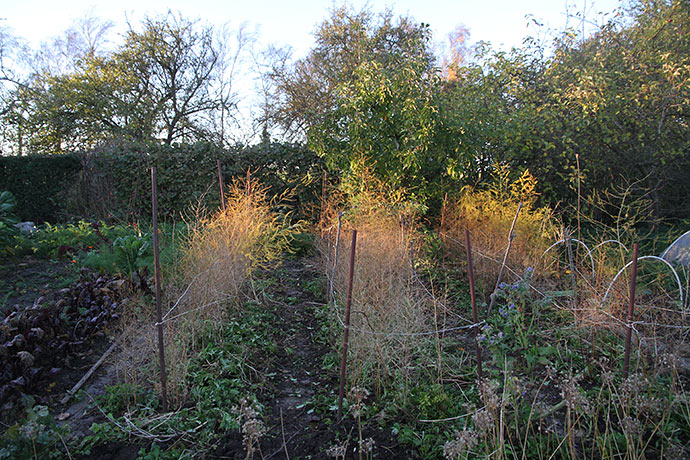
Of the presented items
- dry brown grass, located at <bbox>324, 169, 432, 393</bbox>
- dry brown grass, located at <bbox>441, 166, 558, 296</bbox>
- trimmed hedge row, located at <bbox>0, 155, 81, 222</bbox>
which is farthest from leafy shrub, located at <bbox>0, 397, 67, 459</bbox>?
trimmed hedge row, located at <bbox>0, 155, 81, 222</bbox>

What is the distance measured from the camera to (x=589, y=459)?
1974 millimetres

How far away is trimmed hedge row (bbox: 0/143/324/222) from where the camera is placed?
8055 millimetres

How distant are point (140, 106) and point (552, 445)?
14101 millimetres

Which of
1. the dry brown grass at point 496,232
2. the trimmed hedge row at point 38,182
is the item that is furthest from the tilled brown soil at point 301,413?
the trimmed hedge row at point 38,182

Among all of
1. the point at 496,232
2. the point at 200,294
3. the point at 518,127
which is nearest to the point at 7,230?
the point at 200,294

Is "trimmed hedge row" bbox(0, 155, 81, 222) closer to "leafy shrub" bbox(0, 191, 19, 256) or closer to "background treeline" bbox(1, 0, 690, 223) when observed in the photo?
"background treeline" bbox(1, 0, 690, 223)

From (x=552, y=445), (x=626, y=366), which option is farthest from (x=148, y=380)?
(x=626, y=366)

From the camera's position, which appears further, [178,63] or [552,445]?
[178,63]

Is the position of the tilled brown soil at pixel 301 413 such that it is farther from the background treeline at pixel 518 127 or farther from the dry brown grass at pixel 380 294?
the background treeline at pixel 518 127

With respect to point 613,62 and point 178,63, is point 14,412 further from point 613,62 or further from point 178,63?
point 178,63

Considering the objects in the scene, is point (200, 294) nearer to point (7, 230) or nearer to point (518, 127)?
point (7, 230)

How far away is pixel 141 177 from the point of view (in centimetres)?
823

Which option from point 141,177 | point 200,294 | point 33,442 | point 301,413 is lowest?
point 301,413

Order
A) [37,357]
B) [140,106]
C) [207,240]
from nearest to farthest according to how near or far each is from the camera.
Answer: [37,357]
[207,240]
[140,106]
